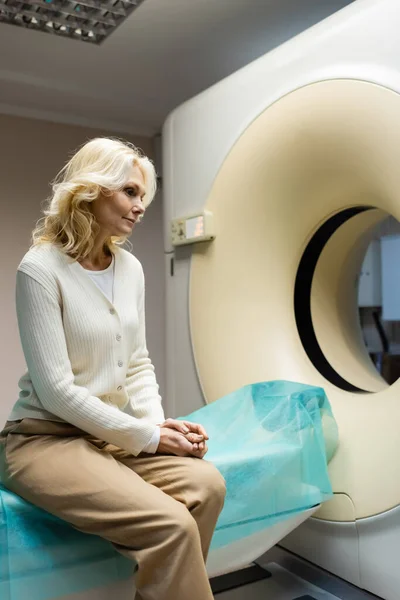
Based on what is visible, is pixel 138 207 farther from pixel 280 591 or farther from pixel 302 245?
pixel 280 591

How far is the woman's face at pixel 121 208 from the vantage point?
1.22 m

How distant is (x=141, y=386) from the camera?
4.39 feet

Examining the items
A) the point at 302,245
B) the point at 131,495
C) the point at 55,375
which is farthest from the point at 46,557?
the point at 302,245

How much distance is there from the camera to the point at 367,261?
10.6ft

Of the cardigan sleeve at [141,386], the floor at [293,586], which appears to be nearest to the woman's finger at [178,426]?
the cardigan sleeve at [141,386]

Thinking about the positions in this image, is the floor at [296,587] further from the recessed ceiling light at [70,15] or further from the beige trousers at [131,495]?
the recessed ceiling light at [70,15]

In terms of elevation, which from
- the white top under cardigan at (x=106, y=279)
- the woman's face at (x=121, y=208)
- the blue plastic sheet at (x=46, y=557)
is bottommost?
the blue plastic sheet at (x=46, y=557)

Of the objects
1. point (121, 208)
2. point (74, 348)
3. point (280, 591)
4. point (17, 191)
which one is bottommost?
point (280, 591)

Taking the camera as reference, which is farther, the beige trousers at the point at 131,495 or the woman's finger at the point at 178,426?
the woman's finger at the point at 178,426

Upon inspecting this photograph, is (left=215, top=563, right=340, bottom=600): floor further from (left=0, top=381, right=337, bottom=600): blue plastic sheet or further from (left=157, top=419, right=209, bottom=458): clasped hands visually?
(left=157, top=419, right=209, bottom=458): clasped hands

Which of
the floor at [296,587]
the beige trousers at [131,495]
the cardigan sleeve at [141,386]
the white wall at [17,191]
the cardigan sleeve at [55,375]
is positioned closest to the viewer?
the beige trousers at [131,495]

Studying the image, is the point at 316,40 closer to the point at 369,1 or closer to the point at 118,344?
the point at 369,1

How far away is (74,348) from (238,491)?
0.45 m

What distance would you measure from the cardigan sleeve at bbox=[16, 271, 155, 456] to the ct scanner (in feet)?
1.24
